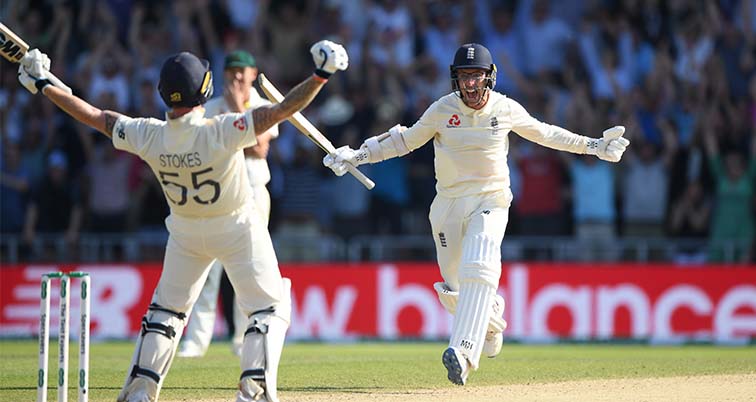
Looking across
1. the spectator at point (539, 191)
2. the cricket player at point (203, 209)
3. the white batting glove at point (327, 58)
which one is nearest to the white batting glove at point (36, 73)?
the cricket player at point (203, 209)

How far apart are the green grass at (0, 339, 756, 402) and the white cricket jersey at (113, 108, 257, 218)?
1998mm

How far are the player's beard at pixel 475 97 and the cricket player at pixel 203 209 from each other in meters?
2.04

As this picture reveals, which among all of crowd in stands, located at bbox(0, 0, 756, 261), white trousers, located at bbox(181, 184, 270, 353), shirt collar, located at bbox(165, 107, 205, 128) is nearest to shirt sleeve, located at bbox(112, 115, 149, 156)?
shirt collar, located at bbox(165, 107, 205, 128)

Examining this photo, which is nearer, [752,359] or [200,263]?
[200,263]

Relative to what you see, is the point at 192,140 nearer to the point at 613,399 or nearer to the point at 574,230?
the point at 613,399

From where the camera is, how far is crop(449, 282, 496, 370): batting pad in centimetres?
928

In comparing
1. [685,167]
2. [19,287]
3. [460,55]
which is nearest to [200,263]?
[460,55]

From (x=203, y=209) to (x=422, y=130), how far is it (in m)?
2.65

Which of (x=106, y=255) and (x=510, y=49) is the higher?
(x=510, y=49)

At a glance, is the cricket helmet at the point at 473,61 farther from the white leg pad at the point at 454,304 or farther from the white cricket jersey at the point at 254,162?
the white cricket jersey at the point at 254,162

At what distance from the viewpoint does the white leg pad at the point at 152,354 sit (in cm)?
809

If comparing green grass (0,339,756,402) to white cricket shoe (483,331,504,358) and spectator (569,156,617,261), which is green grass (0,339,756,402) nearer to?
white cricket shoe (483,331,504,358)

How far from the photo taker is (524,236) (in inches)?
680

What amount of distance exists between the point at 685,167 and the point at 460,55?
27.5 ft
